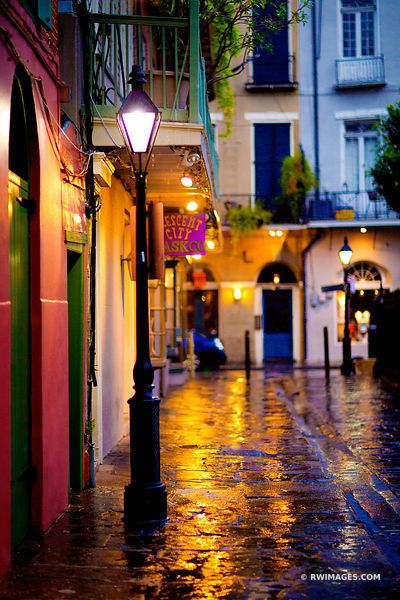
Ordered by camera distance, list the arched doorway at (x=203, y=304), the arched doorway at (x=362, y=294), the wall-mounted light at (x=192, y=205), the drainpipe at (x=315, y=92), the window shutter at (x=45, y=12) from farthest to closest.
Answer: the arched doorway at (x=203, y=304) → the arched doorway at (x=362, y=294) → the drainpipe at (x=315, y=92) → the wall-mounted light at (x=192, y=205) → the window shutter at (x=45, y=12)

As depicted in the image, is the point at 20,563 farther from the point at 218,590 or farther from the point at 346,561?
the point at 346,561

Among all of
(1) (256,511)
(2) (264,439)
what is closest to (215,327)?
(2) (264,439)

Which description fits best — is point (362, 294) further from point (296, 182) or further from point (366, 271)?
point (296, 182)

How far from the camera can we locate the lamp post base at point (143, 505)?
753cm

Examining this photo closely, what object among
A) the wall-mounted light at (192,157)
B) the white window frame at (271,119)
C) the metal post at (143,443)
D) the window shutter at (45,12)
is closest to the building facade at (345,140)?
the white window frame at (271,119)

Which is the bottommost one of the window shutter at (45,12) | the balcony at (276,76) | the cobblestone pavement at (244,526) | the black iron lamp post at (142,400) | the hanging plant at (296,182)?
the cobblestone pavement at (244,526)

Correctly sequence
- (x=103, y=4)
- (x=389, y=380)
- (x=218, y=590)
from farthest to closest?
(x=389, y=380) < (x=103, y=4) < (x=218, y=590)

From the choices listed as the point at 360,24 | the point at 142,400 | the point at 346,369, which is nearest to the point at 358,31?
the point at 360,24

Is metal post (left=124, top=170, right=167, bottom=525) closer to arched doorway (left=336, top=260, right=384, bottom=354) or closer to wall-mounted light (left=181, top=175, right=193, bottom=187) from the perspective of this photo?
wall-mounted light (left=181, top=175, right=193, bottom=187)

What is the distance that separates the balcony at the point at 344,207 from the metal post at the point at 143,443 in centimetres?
2327

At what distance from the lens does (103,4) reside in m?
11.6

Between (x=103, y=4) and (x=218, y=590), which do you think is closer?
(x=218, y=590)

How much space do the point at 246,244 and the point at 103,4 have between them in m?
20.4

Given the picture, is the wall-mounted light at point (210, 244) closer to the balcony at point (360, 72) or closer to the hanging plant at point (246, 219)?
the hanging plant at point (246, 219)
